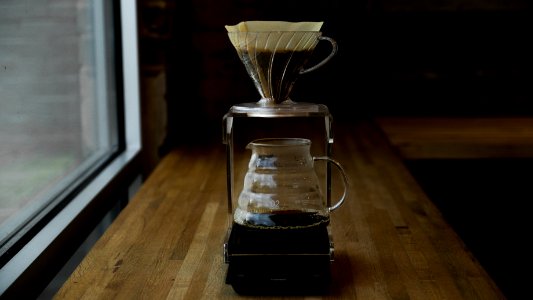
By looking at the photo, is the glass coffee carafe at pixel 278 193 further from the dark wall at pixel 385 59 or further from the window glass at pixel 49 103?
the dark wall at pixel 385 59

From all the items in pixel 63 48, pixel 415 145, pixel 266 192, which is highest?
pixel 63 48

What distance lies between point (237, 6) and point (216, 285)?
279 cm

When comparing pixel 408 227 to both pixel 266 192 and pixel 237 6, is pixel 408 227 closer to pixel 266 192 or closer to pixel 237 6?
pixel 266 192

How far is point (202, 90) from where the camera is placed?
161 inches

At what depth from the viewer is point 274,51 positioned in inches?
54.1

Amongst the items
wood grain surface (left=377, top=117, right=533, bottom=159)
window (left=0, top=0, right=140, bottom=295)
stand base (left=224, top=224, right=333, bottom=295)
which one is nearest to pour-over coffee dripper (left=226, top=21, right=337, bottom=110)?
stand base (left=224, top=224, right=333, bottom=295)

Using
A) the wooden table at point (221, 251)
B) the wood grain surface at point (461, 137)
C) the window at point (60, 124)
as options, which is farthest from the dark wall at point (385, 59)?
the wooden table at point (221, 251)

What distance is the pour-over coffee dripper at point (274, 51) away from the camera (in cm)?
137

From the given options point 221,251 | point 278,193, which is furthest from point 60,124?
point 278,193

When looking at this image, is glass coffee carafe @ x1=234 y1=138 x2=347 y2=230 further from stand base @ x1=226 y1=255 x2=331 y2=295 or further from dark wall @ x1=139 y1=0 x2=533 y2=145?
dark wall @ x1=139 y1=0 x2=533 y2=145

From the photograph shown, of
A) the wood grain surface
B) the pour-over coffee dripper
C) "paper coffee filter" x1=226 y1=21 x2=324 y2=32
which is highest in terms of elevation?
"paper coffee filter" x1=226 y1=21 x2=324 y2=32

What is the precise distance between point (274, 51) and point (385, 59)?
9.66 feet

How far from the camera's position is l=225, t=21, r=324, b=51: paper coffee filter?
1359mm

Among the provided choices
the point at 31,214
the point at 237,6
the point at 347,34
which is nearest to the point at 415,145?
the point at 347,34
